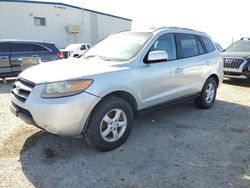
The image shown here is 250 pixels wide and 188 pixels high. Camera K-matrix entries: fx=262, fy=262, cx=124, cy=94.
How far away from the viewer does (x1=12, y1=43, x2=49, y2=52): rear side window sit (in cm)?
981

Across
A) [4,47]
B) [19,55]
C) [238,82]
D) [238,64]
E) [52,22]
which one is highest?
[52,22]

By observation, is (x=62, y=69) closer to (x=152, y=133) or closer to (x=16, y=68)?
(x=152, y=133)

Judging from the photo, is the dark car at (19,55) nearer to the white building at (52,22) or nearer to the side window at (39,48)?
the side window at (39,48)

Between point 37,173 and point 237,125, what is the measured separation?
3719 millimetres

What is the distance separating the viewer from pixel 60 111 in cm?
323

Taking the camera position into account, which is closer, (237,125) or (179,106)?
(237,125)

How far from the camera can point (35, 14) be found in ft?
82.5

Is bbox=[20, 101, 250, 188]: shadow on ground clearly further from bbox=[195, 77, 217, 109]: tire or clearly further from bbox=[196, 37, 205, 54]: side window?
bbox=[196, 37, 205, 54]: side window

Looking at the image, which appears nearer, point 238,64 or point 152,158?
point 152,158

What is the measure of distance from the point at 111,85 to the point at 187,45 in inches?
93.7

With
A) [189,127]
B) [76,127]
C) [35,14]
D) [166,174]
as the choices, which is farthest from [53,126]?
[35,14]

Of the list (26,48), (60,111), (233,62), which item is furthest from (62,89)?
(233,62)

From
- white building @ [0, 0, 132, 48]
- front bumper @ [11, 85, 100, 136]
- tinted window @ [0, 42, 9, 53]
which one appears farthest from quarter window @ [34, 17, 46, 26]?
front bumper @ [11, 85, 100, 136]

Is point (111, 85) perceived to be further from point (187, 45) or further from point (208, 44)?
point (208, 44)
